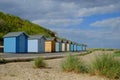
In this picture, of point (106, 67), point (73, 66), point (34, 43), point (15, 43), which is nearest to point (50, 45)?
point (34, 43)

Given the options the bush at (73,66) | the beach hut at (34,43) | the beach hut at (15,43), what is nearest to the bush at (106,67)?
the bush at (73,66)

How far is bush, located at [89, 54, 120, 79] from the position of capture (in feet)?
46.6

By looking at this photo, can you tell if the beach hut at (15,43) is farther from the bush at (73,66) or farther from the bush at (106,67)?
the bush at (106,67)

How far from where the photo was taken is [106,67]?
48.1ft

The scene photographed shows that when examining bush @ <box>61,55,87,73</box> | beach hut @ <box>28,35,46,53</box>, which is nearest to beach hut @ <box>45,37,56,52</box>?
beach hut @ <box>28,35,46,53</box>

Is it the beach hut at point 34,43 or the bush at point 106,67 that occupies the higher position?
the beach hut at point 34,43

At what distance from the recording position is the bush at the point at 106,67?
1421cm

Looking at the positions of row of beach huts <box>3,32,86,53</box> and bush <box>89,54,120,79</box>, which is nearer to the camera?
bush <box>89,54,120,79</box>

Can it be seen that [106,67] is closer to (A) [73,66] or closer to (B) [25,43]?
(A) [73,66]

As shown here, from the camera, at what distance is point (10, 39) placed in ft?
150

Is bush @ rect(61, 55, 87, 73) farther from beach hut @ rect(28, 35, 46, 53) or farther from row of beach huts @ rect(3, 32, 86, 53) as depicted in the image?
beach hut @ rect(28, 35, 46, 53)

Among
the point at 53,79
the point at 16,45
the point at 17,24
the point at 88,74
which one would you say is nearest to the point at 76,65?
the point at 88,74

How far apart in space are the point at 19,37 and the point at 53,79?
33.2 metres

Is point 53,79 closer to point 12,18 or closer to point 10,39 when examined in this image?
point 10,39
